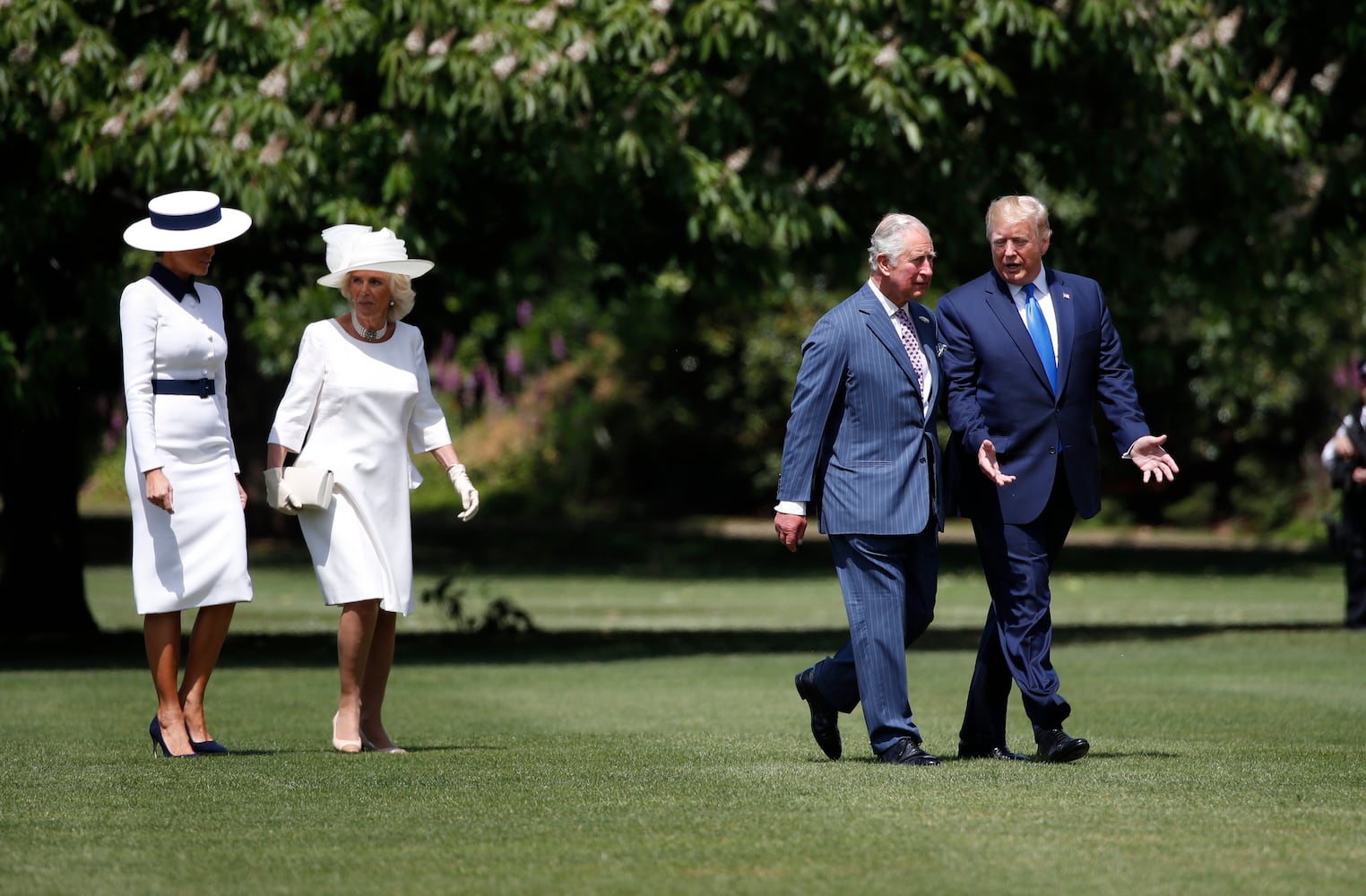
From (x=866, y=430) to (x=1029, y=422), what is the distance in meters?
0.61

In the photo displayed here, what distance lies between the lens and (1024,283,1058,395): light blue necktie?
7.81 meters

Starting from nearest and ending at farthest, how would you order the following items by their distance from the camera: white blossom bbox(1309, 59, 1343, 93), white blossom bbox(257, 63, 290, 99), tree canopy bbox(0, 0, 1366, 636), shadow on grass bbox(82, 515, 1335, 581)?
tree canopy bbox(0, 0, 1366, 636) < white blossom bbox(257, 63, 290, 99) < white blossom bbox(1309, 59, 1343, 93) < shadow on grass bbox(82, 515, 1335, 581)

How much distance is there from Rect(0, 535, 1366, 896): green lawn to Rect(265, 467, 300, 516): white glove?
3.27ft

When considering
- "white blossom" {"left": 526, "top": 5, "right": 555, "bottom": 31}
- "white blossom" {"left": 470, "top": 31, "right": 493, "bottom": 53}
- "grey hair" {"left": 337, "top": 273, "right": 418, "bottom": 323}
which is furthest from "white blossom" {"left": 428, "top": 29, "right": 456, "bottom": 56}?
"grey hair" {"left": 337, "top": 273, "right": 418, "bottom": 323}

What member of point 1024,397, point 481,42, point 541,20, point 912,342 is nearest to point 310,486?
point 912,342

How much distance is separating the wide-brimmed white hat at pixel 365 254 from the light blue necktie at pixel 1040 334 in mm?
2394

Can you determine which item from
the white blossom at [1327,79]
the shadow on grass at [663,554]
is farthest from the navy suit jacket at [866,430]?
the shadow on grass at [663,554]

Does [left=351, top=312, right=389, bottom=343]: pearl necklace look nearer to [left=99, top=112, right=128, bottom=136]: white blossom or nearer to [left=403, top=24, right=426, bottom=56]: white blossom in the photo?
→ [left=403, top=24, right=426, bottom=56]: white blossom

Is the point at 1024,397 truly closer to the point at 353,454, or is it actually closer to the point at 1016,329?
the point at 1016,329

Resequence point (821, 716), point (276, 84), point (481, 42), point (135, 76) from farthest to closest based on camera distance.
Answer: point (135, 76)
point (276, 84)
point (481, 42)
point (821, 716)

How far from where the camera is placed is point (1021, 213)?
7.80 metres

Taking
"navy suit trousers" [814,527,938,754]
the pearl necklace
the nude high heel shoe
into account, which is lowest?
the nude high heel shoe

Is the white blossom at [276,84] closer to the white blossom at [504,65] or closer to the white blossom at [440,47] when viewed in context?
the white blossom at [440,47]

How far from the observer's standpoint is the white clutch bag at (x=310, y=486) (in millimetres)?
8227
